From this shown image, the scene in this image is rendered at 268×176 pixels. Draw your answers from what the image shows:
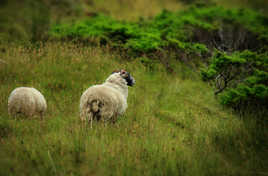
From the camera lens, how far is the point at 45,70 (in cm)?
734

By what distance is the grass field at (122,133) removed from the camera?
11.3ft

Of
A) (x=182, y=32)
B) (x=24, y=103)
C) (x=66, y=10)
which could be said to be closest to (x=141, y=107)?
(x=24, y=103)

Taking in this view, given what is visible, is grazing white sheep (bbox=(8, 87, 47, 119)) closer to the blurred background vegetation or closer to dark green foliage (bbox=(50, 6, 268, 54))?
dark green foliage (bbox=(50, 6, 268, 54))

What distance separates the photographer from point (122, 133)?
4.50m

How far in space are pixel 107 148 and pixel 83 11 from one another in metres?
15.4

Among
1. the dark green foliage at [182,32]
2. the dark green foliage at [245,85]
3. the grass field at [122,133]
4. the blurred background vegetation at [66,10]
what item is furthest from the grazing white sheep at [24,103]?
the blurred background vegetation at [66,10]

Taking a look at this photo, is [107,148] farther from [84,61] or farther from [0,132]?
[84,61]

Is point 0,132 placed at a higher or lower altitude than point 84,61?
lower

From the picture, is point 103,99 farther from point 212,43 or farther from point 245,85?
point 212,43

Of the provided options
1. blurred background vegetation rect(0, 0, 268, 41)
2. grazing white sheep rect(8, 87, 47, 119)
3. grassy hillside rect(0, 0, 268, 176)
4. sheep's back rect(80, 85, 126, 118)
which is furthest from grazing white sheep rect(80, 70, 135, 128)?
blurred background vegetation rect(0, 0, 268, 41)

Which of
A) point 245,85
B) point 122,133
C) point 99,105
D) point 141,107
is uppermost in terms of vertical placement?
point 245,85

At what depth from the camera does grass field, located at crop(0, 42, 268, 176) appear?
3.46 meters

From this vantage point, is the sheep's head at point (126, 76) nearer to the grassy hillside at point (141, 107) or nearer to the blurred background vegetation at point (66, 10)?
the grassy hillside at point (141, 107)

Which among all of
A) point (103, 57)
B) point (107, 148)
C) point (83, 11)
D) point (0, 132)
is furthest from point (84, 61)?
point (83, 11)
